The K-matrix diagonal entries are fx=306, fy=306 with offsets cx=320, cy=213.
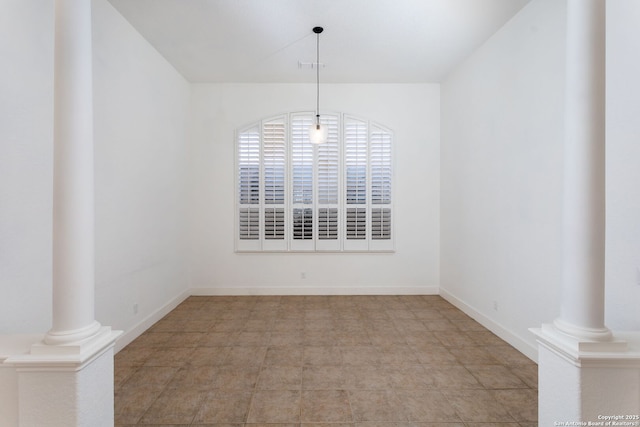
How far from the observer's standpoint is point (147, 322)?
11.9 ft

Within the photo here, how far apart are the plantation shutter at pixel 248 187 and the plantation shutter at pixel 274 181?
120 mm

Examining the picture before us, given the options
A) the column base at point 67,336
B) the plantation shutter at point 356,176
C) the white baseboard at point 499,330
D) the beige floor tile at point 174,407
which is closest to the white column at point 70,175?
the column base at point 67,336

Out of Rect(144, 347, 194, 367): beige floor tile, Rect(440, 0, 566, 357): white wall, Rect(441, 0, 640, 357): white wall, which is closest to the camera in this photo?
Rect(441, 0, 640, 357): white wall

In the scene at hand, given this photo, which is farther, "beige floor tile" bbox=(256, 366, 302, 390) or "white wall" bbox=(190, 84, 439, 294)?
"white wall" bbox=(190, 84, 439, 294)

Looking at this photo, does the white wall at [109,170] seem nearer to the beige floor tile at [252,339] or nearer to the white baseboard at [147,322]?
the white baseboard at [147,322]

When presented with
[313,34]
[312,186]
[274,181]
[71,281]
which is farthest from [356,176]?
[71,281]

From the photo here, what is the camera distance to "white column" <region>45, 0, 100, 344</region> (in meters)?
1.55

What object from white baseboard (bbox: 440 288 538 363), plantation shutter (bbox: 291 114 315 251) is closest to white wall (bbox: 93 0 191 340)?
plantation shutter (bbox: 291 114 315 251)

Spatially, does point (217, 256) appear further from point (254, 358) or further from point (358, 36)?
point (358, 36)

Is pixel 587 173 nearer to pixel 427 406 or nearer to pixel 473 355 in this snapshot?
pixel 427 406

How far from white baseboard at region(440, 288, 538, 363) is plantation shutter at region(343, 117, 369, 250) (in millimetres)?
1571

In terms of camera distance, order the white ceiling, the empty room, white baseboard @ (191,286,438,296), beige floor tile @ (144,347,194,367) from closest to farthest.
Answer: the empty room
beige floor tile @ (144,347,194,367)
the white ceiling
white baseboard @ (191,286,438,296)

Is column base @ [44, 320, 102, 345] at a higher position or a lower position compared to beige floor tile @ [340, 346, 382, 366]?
higher

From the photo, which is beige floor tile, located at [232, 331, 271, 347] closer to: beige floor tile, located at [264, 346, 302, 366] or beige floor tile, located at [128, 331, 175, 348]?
beige floor tile, located at [264, 346, 302, 366]
